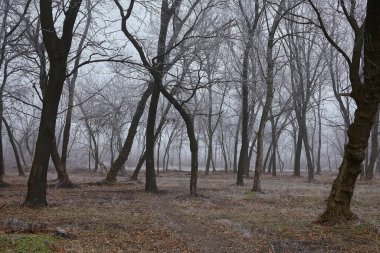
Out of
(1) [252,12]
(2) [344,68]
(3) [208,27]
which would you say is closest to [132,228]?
(3) [208,27]

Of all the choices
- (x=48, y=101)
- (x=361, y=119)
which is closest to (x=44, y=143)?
(x=48, y=101)

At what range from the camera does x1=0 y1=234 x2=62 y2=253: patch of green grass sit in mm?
5605

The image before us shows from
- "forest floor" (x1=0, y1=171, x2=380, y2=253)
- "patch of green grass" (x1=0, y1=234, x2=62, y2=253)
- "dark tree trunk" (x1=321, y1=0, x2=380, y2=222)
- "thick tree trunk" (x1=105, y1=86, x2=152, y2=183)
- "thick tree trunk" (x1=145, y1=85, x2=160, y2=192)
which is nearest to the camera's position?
"patch of green grass" (x1=0, y1=234, x2=62, y2=253)

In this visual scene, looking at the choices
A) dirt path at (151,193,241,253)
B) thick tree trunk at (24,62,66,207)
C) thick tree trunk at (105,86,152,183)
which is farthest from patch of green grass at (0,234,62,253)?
thick tree trunk at (105,86,152,183)

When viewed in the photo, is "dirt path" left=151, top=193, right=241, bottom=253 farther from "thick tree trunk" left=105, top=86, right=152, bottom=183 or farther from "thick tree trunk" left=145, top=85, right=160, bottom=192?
"thick tree trunk" left=105, top=86, right=152, bottom=183

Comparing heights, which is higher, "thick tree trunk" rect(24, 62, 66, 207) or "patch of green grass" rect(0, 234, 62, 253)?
"thick tree trunk" rect(24, 62, 66, 207)

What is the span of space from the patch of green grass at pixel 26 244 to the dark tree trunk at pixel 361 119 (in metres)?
5.39

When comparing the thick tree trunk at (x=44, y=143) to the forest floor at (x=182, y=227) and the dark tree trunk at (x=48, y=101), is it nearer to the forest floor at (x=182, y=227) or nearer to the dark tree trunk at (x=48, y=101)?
the dark tree trunk at (x=48, y=101)

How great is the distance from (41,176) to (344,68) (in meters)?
27.0

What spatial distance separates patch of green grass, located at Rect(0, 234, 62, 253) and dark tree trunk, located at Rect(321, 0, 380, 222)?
17.7 feet

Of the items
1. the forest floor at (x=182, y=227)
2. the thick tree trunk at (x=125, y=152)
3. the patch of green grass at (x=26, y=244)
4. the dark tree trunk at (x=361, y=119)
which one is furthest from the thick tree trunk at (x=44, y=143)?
the thick tree trunk at (x=125, y=152)

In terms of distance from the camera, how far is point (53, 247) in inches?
236

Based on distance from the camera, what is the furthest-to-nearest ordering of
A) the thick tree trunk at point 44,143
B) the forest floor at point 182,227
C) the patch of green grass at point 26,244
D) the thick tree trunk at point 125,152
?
the thick tree trunk at point 125,152
the thick tree trunk at point 44,143
the forest floor at point 182,227
the patch of green grass at point 26,244

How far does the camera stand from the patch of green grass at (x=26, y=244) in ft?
18.4
